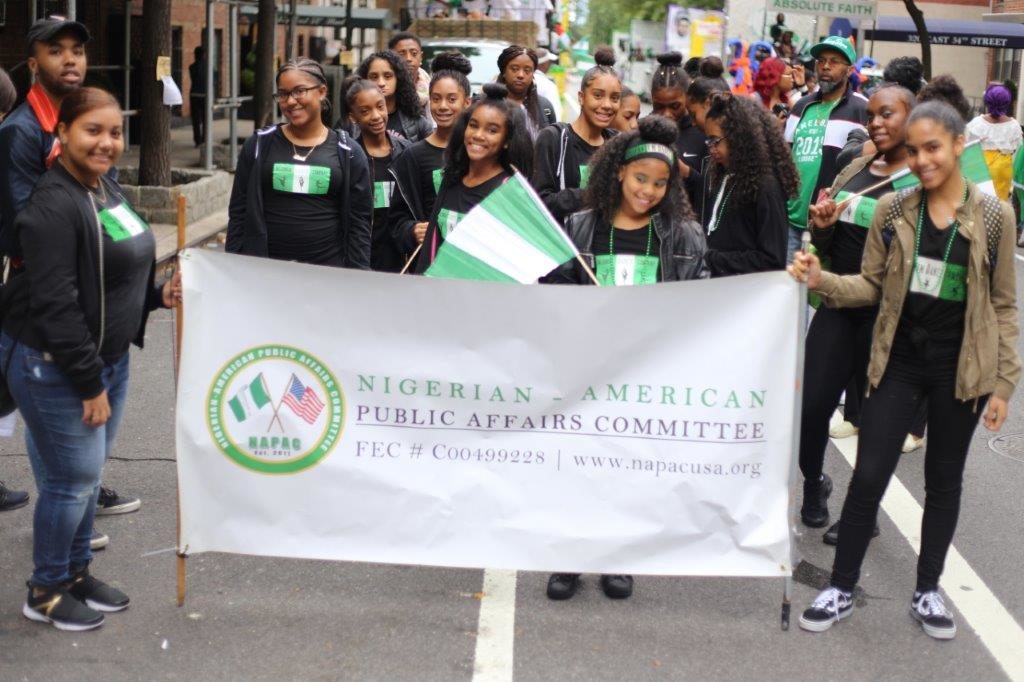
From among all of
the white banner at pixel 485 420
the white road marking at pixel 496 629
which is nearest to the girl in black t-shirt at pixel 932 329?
the white banner at pixel 485 420

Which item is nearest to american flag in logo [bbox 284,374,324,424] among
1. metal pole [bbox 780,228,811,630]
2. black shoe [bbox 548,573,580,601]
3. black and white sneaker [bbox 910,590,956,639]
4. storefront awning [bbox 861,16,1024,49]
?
black shoe [bbox 548,573,580,601]

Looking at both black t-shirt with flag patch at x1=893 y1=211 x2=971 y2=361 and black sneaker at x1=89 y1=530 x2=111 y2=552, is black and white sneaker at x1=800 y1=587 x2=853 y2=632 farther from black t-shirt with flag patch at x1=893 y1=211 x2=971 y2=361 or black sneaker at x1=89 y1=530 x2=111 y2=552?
black sneaker at x1=89 y1=530 x2=111 y2=552

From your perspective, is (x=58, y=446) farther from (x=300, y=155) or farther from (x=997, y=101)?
(x=997, y=101)

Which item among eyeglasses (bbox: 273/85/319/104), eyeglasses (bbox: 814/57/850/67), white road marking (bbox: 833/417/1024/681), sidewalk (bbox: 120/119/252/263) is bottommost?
white road marking (bbox: 833/417/1024/681)

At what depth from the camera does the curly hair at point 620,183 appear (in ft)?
16.2

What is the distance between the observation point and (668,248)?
4910 millimetres

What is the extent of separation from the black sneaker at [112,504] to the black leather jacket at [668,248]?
2.11 metres

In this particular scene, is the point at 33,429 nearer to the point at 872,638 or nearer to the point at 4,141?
the point at 4,141

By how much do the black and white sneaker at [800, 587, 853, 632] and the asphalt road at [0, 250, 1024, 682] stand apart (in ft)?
0.13

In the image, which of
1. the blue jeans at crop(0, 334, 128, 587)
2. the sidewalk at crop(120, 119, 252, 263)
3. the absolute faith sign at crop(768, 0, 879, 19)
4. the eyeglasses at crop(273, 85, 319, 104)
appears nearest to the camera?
the blue jeans at crop(0, 334, 128, 587)

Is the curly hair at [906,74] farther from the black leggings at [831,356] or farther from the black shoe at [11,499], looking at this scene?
the black shoe at [11,499]

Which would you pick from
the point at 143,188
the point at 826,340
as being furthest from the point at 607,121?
the point at 143,188

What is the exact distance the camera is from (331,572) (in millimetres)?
5066

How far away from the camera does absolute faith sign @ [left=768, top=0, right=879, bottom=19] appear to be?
54.0 feet
